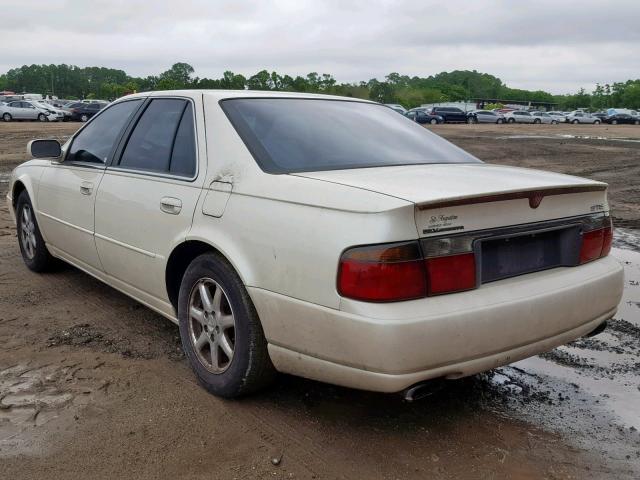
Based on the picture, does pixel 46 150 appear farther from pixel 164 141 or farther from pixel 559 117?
pixel 559 117

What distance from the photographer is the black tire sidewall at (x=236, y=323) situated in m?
2.93

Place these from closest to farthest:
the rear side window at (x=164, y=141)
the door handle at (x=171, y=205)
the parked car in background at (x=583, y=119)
A: the door handle at (x=171, y=205), the rear side window at (x=164, y=141), the parked car in background at (x=583, y=119)

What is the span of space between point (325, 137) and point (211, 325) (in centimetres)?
119

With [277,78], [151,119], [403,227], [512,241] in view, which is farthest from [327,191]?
[277,78]

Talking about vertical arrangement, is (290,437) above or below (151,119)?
below

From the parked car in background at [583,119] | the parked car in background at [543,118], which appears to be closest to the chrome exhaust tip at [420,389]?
the parked car in background at [543,118]

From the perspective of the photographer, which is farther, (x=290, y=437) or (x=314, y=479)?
(x=290, y=437)

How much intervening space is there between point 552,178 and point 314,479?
5.96 feet

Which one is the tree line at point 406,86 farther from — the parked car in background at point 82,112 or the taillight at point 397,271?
the taillight at point 397,271

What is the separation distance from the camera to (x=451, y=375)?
8.36 feet

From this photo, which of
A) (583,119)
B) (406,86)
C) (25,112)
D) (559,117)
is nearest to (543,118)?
(559,117)

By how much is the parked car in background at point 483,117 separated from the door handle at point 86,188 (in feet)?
179

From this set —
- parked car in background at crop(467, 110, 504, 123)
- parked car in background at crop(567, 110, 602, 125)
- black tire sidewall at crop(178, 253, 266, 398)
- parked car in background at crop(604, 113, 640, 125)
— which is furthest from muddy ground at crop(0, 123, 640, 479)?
parked car in background at crop(604, 113, 640, 125)

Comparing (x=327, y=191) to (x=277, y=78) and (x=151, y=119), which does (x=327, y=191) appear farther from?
(x=277, y=78)
